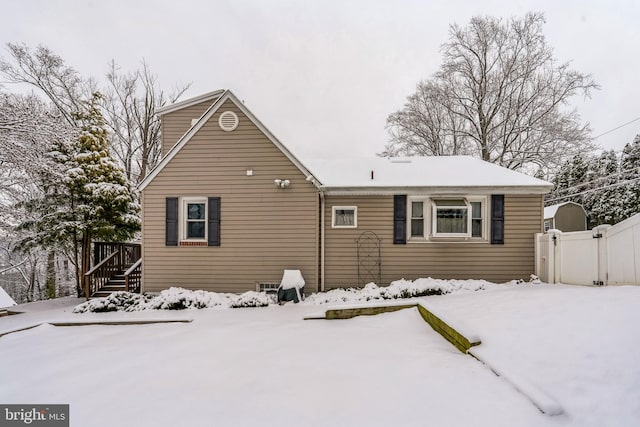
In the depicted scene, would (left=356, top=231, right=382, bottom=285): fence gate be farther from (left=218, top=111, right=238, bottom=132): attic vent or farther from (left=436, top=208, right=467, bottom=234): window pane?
(left=218, top=111, right=238, bottom=132): attic vent

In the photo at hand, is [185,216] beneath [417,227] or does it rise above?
above

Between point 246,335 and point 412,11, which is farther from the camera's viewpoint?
point 412,11

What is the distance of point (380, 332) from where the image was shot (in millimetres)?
4734

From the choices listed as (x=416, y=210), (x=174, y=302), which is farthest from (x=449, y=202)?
(x=174, y=302)

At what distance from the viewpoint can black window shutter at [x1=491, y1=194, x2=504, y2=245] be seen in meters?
8.64

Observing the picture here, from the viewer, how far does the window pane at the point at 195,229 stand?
864 cm

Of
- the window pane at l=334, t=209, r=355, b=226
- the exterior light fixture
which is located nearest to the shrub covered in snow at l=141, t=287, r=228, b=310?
the exterior light fixture

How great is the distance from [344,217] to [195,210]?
4.54 m

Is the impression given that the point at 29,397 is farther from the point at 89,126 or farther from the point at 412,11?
the point at 412,11

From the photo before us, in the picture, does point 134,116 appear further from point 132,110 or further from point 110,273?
point 110,273

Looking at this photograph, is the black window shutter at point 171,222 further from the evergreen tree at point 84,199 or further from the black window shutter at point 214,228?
the evergreen tree at point 84,199

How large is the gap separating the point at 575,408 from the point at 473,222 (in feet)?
23.4

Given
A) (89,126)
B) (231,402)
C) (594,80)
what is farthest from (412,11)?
(231,402)

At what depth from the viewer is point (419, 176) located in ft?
30.5
